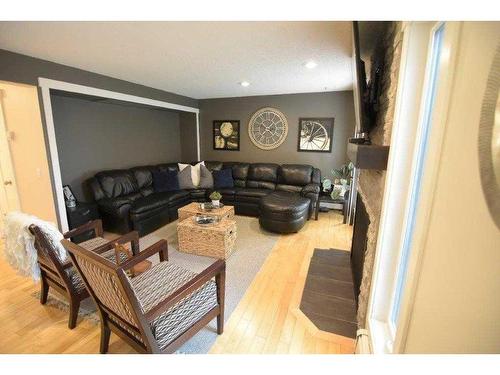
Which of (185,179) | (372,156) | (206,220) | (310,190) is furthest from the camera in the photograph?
(185,179)

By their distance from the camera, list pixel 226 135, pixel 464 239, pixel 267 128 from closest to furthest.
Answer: pixel 464 239 < pixel 267 128 < pixel 226 135

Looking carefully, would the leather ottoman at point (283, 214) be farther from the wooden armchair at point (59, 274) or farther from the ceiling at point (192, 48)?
the wooden armchair at point (59, 274)

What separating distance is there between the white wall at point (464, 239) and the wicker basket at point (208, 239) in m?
2.21

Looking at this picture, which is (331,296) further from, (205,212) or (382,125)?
(205,212)

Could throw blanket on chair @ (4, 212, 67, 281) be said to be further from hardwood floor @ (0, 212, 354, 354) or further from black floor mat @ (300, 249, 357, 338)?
black floor mat @ (300, 249, 357, 338)

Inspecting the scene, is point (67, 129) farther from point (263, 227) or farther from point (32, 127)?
point (263, 227)

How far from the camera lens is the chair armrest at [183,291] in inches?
48.4

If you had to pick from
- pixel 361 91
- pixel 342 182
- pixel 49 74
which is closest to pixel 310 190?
pixel 342 182

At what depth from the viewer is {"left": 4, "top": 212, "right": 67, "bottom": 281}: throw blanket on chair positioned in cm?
159

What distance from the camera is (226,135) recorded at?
5.35 meters

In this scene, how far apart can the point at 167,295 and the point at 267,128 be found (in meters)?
4.19

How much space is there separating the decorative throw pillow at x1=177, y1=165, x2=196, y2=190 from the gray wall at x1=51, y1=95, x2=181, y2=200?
890 mm

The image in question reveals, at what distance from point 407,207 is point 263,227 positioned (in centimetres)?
260
